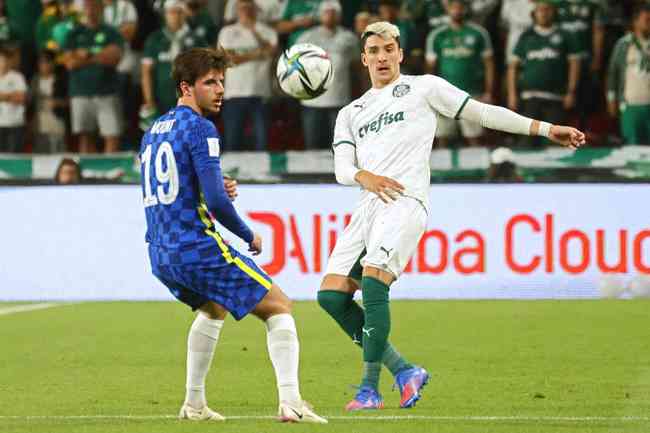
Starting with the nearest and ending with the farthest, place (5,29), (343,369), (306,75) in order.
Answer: (306,75) < (343,369) < (5,29)

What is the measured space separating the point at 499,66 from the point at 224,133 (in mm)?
3047

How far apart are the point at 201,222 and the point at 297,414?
0.96 meters

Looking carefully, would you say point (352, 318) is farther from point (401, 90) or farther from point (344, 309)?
point (401, 90)

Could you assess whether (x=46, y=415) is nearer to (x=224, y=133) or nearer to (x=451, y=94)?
(x=451, y=94)

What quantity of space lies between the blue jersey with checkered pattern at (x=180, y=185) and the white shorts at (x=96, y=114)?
9.67 metres

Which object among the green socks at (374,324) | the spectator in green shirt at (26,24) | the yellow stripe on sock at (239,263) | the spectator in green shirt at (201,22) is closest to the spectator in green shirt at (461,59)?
the spectator in green shirt at (201,22)

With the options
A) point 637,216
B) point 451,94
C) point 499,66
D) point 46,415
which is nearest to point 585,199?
point 637,216

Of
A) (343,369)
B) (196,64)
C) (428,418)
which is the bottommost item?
(343,369)

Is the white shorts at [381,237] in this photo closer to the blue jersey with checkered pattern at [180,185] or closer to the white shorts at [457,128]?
the blue jersey with checkered pattern at [180,185]

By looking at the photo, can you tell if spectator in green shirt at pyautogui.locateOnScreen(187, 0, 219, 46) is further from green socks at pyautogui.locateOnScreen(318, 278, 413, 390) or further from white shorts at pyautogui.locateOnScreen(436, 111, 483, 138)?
green socks at pyautogui.locateOnScreen(318, 278, 413, 390)

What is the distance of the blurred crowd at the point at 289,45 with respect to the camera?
15234 millimetres

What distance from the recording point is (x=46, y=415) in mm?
7234

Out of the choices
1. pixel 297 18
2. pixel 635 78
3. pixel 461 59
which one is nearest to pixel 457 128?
pixel 461 59

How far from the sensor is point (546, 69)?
15.2m
